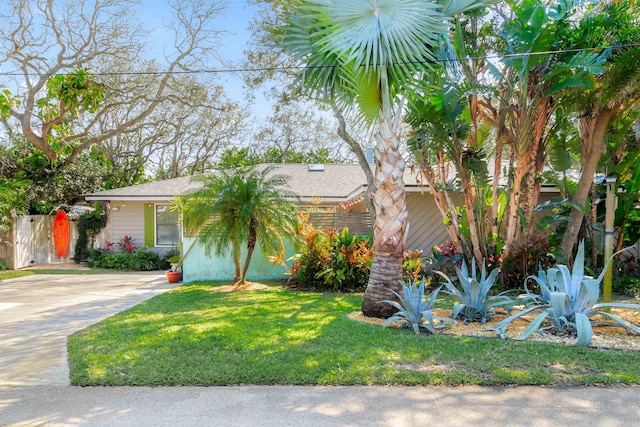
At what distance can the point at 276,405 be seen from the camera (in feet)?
13.3

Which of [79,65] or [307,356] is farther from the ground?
[79,65]

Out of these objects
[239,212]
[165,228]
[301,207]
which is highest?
[301,207]

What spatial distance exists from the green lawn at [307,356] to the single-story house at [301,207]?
493cm

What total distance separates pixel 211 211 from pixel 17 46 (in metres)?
Answer: 11.1

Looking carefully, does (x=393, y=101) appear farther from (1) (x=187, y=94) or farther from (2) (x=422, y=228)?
(1) (x=187, y=94)

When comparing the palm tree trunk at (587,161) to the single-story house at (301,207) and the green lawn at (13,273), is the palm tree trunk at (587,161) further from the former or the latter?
the green lawn at (13,273)

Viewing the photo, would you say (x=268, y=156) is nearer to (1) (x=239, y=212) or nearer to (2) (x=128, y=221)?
(2) (x=128, y=221)

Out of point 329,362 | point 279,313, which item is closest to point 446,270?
point 279,313

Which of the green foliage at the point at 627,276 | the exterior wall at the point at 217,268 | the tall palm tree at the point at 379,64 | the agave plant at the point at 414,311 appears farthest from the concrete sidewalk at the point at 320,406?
the exterior wall at the point at 217,268

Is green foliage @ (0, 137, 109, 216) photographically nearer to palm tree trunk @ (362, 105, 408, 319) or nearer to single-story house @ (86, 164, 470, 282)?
single-story house @ (86, 164, 470, 282)

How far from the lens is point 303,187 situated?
16.3 metres

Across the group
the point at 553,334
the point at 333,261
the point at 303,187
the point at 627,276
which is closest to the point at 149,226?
the point at 303,187

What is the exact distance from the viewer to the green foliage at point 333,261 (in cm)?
1030

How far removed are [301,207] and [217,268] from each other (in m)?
3.83
